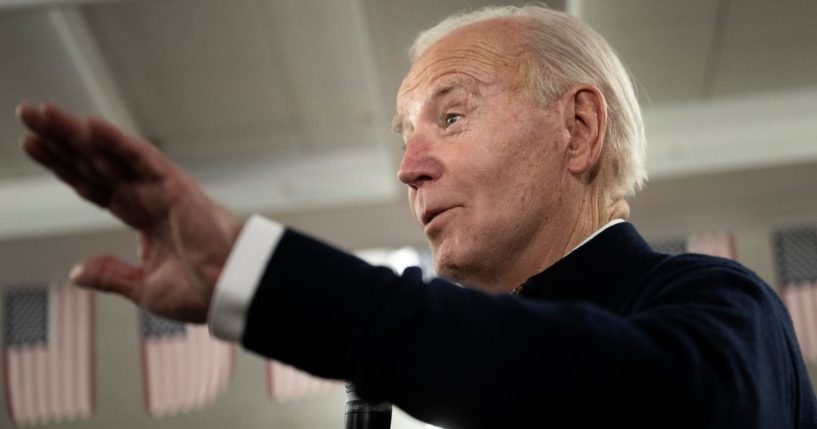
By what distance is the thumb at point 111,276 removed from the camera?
75 cm

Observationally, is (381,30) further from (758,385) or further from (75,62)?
(758,385)

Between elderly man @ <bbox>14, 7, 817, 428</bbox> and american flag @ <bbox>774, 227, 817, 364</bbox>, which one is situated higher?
american flag @ <bbox>774, 227, 817, 364</bbox>

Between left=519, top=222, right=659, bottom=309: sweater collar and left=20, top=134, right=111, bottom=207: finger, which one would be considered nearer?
left=20, top=134, right=111, bottom=207: finger

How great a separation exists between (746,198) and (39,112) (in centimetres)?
640

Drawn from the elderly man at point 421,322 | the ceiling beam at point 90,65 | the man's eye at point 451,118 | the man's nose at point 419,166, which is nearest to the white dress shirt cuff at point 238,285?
the elderly man at point 421,322


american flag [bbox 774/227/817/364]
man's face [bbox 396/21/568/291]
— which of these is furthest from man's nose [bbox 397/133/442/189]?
american flag [bbox 774/227/817/364]

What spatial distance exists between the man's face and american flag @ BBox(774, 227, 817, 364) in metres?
5.33

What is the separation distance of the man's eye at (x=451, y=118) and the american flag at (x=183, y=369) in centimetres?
557

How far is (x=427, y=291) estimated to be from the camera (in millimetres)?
713

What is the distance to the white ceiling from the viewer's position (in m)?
4.74

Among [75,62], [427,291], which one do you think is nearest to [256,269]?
[427,291]

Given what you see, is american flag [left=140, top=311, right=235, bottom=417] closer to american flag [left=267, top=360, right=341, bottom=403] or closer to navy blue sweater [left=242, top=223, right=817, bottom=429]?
american flag [left=267, top=360, right=341, bottom=403]

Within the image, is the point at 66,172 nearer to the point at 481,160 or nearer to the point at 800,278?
the point at 481,160

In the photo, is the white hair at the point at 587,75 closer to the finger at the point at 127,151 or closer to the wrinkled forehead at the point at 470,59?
the wrinkled forehead at the point at 470,59
